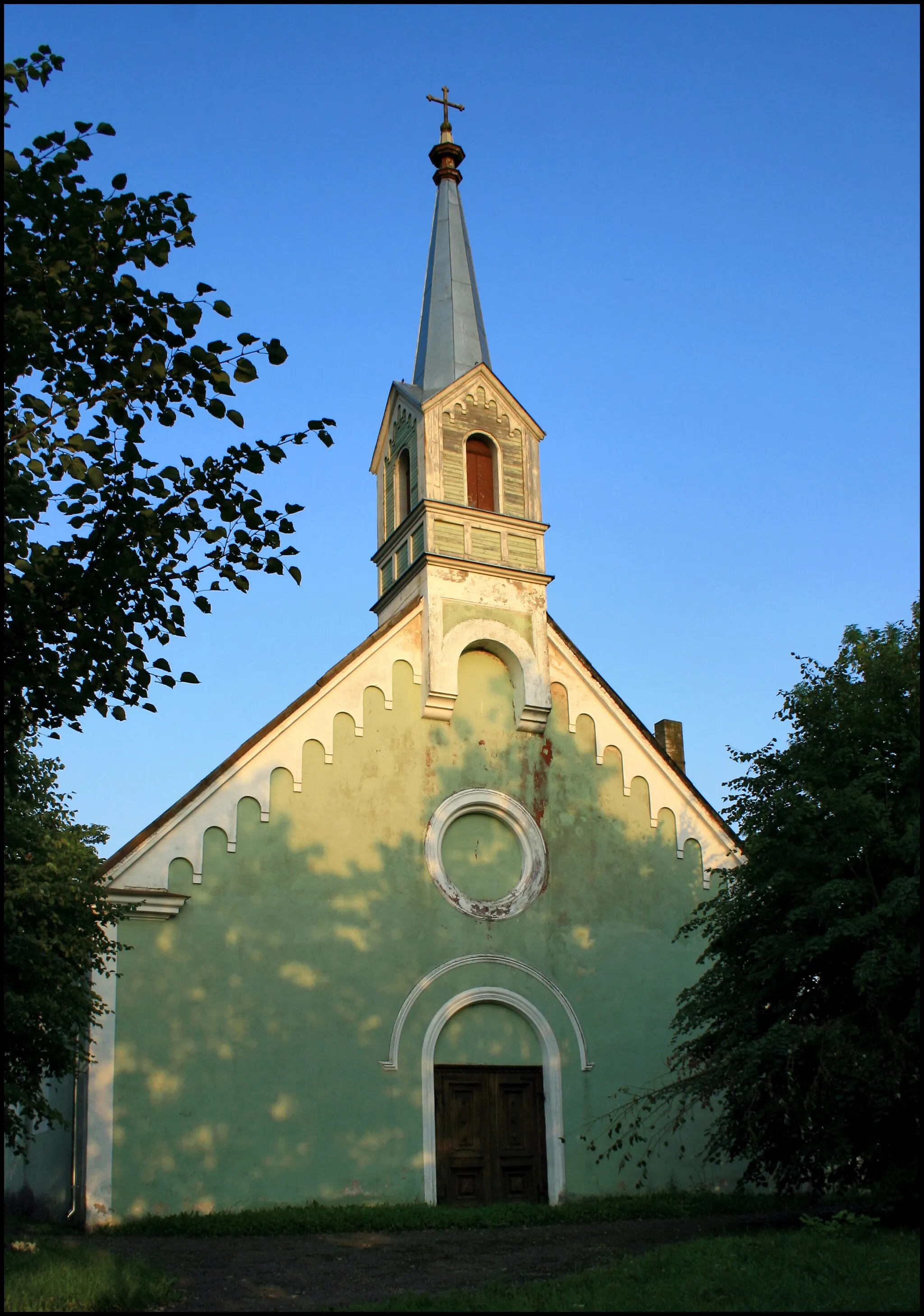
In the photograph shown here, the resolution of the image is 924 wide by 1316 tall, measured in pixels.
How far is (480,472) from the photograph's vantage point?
21.8 metres

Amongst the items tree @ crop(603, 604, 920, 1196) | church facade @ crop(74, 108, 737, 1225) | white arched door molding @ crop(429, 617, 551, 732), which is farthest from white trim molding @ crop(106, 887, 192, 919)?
tree @ crop(603, 604, 920, 1196)

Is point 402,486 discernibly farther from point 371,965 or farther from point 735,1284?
point 735,1284

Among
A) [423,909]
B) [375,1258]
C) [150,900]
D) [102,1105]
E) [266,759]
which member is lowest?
[375,1258]

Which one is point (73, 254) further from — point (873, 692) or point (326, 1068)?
point (326, 1068)

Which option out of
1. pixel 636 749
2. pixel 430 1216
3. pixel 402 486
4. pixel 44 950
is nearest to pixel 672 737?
pixel 636 749

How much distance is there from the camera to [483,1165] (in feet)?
58.7

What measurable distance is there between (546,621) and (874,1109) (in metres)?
10.8

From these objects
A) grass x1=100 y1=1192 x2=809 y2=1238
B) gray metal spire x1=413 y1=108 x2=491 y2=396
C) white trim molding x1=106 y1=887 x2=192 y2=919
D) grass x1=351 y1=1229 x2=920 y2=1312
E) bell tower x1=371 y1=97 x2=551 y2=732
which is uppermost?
gray metal spire x1=413 y1=108 x2=491 y2=396

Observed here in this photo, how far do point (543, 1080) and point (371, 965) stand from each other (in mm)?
3293

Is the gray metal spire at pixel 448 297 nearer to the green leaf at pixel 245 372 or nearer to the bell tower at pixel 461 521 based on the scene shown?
the bell tower at pixel 461 521

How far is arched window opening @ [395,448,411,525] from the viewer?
22.1 meters

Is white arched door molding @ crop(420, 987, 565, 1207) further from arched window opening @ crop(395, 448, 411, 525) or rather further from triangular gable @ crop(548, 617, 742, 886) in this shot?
arched window opening @ crop(395, 448, 411, 525)

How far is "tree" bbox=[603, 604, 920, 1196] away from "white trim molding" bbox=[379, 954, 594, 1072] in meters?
4.50

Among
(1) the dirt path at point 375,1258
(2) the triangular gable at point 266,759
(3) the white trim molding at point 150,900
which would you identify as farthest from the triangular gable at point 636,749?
(3) the white trim molding at point 150,900
